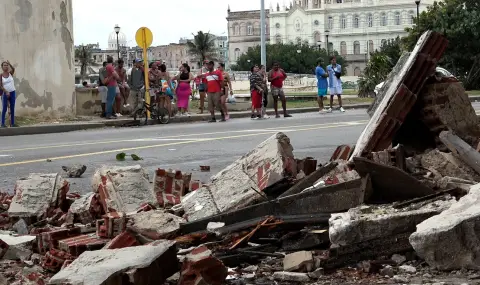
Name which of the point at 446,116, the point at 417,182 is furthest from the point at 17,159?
the point at 417,182

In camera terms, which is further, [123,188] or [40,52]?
[40,52]

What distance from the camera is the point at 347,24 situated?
15375cm

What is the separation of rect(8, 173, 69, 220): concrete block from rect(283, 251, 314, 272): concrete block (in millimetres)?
2550

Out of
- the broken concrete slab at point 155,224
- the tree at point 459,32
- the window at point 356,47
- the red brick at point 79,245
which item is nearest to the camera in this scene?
the red brick at point 79,245

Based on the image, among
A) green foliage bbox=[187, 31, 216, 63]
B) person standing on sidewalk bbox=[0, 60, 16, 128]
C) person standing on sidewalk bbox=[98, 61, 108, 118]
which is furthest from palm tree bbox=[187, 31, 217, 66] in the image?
person standing on sidewalk bbox=[0, 60, 16, 128]

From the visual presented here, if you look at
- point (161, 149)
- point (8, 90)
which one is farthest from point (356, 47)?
point (161, 149)

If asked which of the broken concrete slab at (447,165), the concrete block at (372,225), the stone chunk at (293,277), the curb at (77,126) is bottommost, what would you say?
the curb at (77,126)

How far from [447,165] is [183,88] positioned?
721 inches

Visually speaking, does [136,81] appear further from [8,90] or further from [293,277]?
[293,277]

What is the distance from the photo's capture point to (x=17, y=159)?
11531 millimetres

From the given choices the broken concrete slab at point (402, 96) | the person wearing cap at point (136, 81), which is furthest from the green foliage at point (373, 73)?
the broken concrete slab at point (402, 96)

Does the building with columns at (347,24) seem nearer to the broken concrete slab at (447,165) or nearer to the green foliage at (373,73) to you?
the green foliage at (373,73)

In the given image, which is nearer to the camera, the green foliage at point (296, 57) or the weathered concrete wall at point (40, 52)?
the weathered concrete wall at point (40, 52)

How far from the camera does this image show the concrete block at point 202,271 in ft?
13.6
